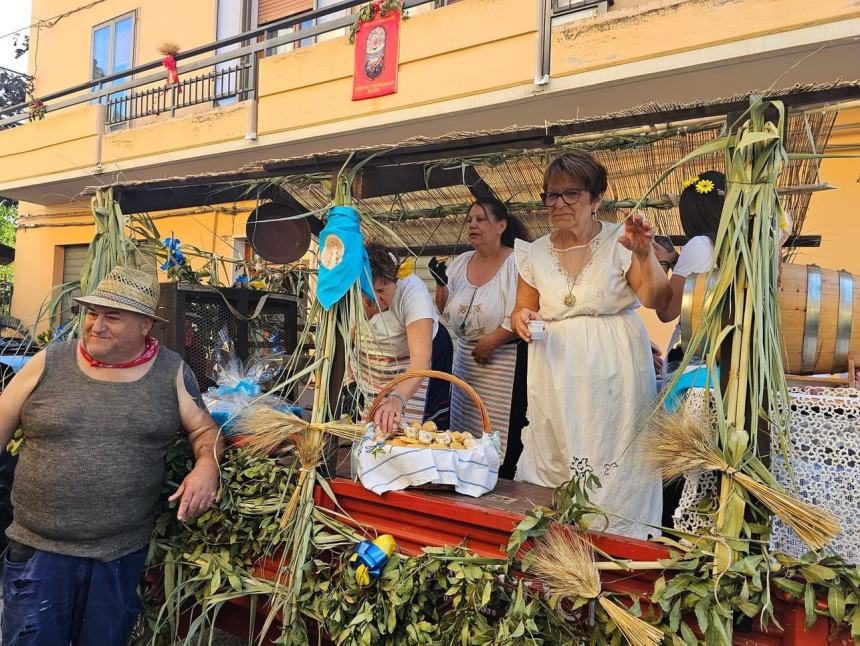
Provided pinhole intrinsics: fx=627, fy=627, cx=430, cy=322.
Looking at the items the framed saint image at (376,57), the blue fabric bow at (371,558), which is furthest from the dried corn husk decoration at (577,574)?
the framed saint image at (376,57)

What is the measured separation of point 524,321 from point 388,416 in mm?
657

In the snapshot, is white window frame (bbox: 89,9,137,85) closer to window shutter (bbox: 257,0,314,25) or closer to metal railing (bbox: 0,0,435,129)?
metal railing (bbox: 0,0,435,129)

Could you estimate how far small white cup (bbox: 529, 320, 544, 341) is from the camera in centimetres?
241

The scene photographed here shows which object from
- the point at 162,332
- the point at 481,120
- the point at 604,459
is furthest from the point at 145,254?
the point at 481,120

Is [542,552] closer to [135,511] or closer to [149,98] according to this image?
[135,511]

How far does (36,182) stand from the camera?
11.6 metres

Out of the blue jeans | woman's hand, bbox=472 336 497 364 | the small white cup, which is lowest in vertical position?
the blue jeans

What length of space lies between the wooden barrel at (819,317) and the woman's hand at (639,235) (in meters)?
0.42

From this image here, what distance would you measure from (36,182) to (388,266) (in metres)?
11.5

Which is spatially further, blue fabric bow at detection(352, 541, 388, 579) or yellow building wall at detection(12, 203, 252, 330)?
yellow building wall at detection(12, 203, 252, 330)

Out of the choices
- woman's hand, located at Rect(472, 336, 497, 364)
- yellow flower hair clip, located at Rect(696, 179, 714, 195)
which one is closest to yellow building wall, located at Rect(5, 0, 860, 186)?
yellow flower hair clip, located at Rect(696, 179, 714, 195)

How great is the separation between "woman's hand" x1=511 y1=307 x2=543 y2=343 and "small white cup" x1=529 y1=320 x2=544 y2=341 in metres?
0.03

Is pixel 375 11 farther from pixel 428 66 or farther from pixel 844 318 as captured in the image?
pixel 844 318

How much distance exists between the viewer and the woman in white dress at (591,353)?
2.42m
